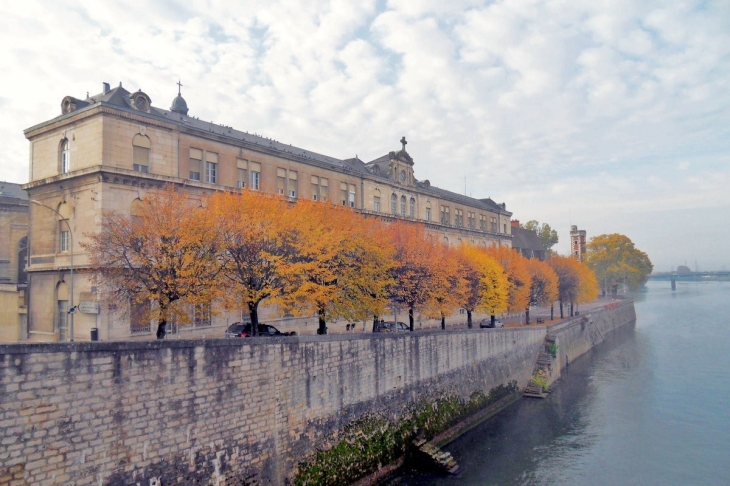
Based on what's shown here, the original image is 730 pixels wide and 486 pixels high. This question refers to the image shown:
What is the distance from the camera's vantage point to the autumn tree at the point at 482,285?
1635 inches

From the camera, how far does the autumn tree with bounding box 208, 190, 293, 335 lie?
24031mm

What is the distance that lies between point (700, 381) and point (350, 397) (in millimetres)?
34934

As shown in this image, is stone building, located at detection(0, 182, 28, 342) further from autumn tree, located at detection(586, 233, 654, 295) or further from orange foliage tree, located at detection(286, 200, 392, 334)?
autumn tree, located at detection(586, 233, 654, 295)

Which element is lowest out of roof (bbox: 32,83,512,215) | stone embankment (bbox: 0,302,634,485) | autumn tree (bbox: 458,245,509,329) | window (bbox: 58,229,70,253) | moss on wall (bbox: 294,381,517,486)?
moss on wall (bbox: 294,381,517,486)

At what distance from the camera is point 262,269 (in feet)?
80.5

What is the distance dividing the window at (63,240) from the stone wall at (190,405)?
68.8 ft

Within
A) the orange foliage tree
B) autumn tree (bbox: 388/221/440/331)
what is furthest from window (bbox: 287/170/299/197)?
autumn tree (bbox: 388/221/440/331)

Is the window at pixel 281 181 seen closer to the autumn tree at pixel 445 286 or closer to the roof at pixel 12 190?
the autumn tree at pixel 445 286

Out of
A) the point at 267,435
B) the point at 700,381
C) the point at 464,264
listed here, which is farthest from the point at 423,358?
the point at 700,381

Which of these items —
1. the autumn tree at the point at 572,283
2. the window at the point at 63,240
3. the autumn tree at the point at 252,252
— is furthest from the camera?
the autumn tree at the point at 572,283

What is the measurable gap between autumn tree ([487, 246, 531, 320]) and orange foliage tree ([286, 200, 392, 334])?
2199 cm

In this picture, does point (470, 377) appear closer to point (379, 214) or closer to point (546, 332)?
point (546, 332)

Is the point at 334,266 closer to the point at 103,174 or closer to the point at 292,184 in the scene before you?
the point at 103,174

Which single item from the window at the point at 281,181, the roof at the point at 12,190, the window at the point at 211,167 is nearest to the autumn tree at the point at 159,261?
the window at the point at 211,167
